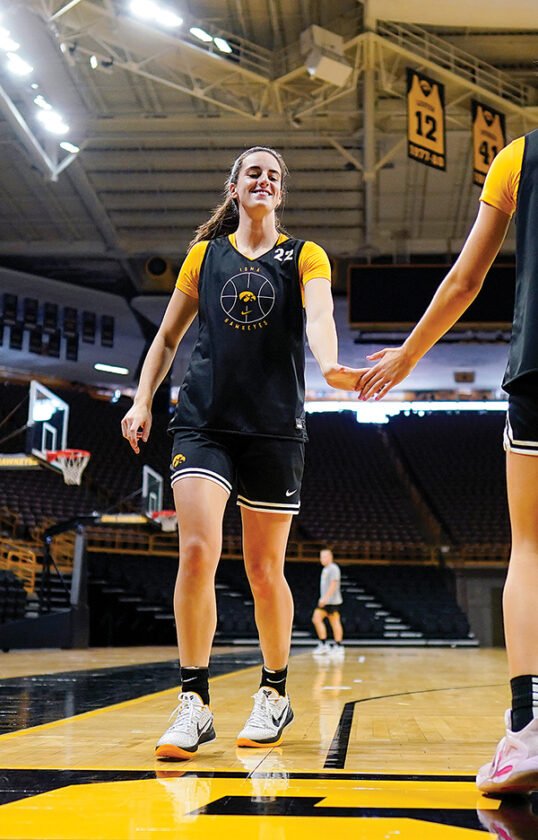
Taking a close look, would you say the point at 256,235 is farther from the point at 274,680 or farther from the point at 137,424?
the point at 274,680

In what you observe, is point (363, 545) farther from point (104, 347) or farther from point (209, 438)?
point (209, 438)

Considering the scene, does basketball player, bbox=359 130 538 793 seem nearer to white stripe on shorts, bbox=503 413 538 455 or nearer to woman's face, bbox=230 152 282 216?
white stripe on shorts, bbox=503 413 538 455

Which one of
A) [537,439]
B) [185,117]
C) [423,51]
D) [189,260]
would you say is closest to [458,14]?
[423,51]

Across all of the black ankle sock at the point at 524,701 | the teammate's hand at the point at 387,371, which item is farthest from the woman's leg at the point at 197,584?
the black ankle sock at the point at 524,701

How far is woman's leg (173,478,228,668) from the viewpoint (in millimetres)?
2771

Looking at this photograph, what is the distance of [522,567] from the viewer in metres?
2.02

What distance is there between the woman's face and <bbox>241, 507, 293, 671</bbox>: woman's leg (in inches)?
41.7

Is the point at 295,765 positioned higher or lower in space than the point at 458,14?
lower

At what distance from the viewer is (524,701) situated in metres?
1.91

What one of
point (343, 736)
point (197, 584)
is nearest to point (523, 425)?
point (197, 584)

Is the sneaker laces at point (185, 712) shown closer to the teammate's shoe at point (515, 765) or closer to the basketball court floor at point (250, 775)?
the basketball court floor at point (250, 775)

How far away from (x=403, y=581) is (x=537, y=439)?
18452 millimetres

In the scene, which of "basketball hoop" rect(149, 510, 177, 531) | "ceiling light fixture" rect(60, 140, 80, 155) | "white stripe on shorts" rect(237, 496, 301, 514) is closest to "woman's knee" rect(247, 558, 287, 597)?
"white stripe on shorts" rect(237, 496, 301, 514)

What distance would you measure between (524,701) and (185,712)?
116 cm
